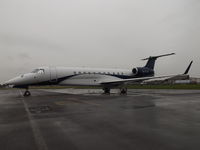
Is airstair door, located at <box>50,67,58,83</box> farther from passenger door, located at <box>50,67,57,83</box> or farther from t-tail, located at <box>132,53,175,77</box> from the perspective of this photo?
t-tail, located at <box>132,53,175,77</box>

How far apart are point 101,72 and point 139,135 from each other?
18928mm

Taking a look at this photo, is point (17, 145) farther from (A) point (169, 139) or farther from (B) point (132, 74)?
(B) point (132, 74)

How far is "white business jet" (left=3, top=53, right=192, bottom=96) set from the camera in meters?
18.5

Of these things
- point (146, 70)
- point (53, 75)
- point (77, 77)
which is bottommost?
point (77, 77)

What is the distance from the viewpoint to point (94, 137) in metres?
4.48

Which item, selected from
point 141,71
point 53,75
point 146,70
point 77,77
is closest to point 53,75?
point 53,75

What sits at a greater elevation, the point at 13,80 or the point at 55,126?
the point at 13,80

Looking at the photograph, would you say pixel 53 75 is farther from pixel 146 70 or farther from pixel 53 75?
pixel 146 70

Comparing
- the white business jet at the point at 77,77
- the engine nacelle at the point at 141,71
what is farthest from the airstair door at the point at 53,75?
the engine nacelle at the point at 141,71

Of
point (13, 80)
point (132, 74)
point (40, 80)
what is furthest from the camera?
point (132, 74)

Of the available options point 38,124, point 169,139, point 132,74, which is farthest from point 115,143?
point 132,74

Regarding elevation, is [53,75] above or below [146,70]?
below

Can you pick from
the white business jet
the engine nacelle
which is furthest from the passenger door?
the engine nacelle

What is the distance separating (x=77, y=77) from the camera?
21203mm
